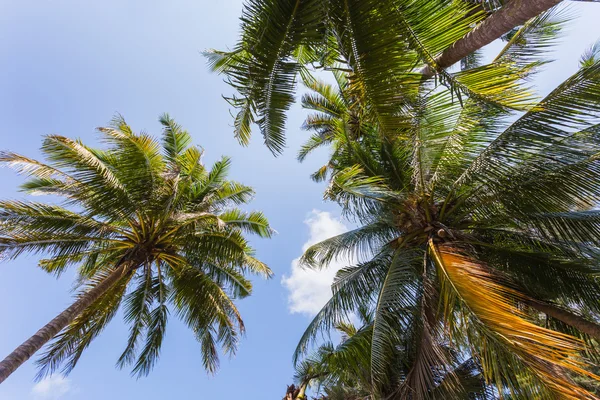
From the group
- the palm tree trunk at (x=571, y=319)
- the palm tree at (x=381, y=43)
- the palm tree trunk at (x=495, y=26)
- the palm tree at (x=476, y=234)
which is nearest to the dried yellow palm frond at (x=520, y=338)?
the palm tree at (x=476, y=234)

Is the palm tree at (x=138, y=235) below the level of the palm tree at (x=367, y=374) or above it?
above

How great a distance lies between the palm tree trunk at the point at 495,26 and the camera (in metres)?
2.72

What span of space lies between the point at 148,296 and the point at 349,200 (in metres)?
6.12

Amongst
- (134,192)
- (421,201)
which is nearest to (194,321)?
(134,192)

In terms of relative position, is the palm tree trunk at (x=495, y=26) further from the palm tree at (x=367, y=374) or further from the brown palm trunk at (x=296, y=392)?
the brown palm trunk at (x=296, y=392)

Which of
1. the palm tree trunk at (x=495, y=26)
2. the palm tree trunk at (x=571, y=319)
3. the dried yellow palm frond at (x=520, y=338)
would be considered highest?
the palm tree trunk at (x=495, y=26)

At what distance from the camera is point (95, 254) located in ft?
29.9

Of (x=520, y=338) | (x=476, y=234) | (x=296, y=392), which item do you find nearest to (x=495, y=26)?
(x=520, y=338)

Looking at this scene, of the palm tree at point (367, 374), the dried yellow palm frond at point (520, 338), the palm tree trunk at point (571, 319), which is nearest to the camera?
the dried yellow palm frond at point (520, 338)

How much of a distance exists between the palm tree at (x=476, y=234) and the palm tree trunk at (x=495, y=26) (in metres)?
0.60

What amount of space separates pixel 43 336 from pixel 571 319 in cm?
888

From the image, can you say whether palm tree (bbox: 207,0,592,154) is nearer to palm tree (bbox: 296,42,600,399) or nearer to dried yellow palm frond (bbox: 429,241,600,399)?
palm tree (bbox: 296,42,600,399)

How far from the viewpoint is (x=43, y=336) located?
5.73 meters

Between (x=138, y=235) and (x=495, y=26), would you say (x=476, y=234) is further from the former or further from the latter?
(x=138, y=235)
